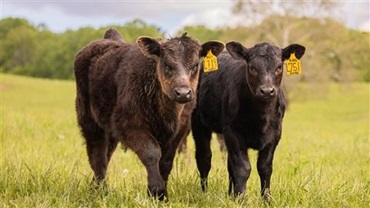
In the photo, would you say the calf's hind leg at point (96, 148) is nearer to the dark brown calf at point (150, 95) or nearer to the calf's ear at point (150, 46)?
the dark brown calf at point (150, 95)

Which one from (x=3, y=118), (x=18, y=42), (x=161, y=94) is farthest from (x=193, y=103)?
(x=18, y=42)

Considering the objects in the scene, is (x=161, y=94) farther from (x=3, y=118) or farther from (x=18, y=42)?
(x=18, y=42)

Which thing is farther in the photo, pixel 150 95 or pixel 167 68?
pixel 150 95

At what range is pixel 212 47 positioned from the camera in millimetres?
6723

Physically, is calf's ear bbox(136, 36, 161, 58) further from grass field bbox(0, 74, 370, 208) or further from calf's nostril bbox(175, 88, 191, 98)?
grass field bbox(0, 74, 370, 208)

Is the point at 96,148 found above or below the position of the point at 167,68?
below

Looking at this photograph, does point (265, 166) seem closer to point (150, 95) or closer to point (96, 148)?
point (150, 95)

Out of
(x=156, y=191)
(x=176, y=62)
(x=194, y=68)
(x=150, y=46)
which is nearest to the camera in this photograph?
(x=156, y=191)

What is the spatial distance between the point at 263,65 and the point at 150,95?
4.23 feet

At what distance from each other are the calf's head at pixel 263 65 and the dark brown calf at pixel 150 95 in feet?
1.14

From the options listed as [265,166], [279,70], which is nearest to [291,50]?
[279,70]

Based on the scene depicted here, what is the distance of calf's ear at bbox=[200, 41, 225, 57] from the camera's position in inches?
262

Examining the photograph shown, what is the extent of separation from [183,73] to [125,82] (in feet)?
3.04

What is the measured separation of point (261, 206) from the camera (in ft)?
19.5
